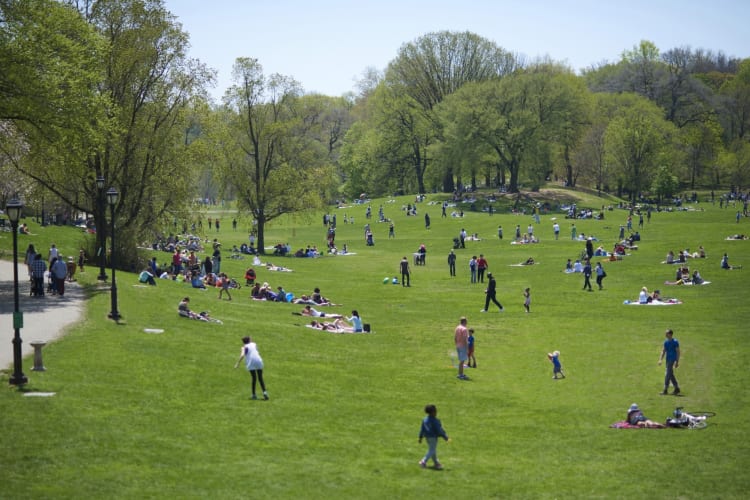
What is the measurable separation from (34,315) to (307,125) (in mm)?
59241

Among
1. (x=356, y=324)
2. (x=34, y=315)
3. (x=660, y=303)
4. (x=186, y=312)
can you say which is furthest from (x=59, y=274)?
(x=660, y=303)

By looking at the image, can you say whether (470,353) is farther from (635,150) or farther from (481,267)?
(635,150)

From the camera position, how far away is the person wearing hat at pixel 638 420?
2138cm

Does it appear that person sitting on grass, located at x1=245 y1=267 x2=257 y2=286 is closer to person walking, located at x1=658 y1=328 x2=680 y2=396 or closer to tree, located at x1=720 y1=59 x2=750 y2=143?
person walking, located at x1=658 y1=328 x2=680 y2=396

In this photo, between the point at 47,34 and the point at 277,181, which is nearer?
the point at 47,34

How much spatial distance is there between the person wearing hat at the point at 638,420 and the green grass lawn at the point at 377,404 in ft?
1.28

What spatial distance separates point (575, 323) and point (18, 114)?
24.7 metres

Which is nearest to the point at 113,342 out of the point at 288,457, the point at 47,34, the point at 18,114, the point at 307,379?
the point at 307,379

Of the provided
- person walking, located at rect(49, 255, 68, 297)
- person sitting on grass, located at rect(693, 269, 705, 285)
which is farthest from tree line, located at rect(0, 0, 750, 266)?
person sitting on grass, located at rect(693, 269, 705, 285)

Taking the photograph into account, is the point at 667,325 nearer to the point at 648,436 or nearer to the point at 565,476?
the point at 648,436

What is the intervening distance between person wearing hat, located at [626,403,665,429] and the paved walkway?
1513 centimetres

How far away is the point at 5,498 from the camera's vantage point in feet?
47.3

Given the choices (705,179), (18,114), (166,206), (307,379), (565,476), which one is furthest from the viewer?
(705,179)

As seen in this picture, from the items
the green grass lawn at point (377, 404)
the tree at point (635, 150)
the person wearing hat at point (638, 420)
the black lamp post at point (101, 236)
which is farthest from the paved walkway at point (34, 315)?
the tree at point (635, 150)
